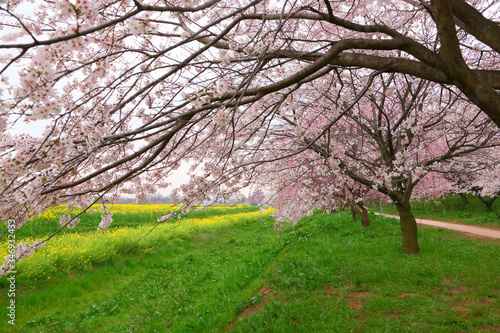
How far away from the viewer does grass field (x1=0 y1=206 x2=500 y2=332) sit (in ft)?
12.2

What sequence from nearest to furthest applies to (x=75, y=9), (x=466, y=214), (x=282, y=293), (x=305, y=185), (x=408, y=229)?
(x=75, y=9) → (x=282, y=293) → (x=408, y=229) → (x=305, y=185) → (x=466, y=214)

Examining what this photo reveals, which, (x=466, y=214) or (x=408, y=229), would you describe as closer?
(x=408, y=229)

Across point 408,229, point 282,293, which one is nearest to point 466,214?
point 408,229

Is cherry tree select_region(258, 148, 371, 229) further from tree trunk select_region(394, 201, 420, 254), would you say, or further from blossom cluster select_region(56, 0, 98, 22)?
blossom cluster select_region(56, 0, 98, 22)

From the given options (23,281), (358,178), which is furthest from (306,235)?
(23,281)

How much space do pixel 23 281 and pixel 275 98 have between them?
6968mm

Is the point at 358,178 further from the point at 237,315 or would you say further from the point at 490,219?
the point at 490,219

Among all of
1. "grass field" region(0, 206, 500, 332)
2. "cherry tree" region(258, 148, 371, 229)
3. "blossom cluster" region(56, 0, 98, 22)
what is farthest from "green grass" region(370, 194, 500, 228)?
"blossom cluster" region(56, 0, 98, 22)

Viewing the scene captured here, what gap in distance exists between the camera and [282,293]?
4.68m

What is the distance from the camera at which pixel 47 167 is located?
2109 mm

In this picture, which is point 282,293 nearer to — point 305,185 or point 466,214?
point 305,185

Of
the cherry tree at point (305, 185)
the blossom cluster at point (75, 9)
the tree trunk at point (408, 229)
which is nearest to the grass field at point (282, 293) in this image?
the tree trunk at point (408, 229)

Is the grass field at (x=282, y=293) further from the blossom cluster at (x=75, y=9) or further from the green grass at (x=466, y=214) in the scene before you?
the green grass at (x=466, y=214)

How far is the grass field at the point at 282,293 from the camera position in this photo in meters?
3.71
